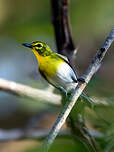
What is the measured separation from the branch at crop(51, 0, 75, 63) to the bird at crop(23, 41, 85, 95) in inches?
8.9

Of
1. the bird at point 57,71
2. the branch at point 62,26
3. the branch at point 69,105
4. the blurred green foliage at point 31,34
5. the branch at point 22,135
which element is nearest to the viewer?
the branch at point 69,105

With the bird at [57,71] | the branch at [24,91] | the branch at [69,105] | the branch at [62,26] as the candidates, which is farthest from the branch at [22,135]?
the branch at [69,105]

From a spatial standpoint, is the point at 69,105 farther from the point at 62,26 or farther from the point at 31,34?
the point at 31,34

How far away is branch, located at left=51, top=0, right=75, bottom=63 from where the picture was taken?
121cm

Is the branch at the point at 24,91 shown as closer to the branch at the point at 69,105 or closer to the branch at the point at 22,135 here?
the branch at the point at 22,135

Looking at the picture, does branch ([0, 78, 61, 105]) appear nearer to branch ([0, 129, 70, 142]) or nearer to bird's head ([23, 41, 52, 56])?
branch ([0, 129, 70, 142])

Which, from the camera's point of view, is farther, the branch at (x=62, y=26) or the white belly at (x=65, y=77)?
the branch at (x=62, y=26)

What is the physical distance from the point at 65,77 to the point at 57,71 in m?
0.03

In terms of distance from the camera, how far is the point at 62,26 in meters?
1.23

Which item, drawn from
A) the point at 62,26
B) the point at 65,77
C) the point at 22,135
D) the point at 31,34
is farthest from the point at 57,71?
the point at 31,34

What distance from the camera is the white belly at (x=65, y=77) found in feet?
3.13

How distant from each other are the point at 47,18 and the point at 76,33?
0.84 feet

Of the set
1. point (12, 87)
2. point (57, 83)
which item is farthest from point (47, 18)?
point (57, 83)

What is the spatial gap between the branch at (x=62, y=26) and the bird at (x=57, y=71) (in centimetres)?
23
